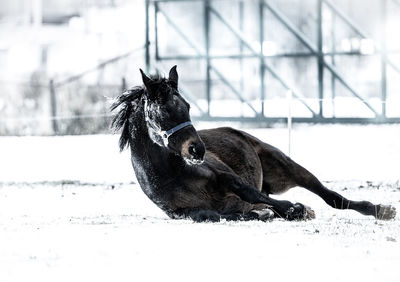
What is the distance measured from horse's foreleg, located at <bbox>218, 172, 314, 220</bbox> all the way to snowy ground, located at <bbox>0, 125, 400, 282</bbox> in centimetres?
18

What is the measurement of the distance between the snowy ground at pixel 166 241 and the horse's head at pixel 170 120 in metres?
0.61

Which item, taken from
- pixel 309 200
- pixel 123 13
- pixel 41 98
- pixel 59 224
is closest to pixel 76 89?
pixel 41 98

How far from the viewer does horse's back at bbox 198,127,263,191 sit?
304 inches

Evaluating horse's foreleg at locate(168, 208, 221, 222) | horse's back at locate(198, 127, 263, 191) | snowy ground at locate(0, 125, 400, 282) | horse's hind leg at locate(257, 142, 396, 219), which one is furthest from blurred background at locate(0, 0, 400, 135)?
horse's foreleg at locate(168, 208, 221, 222)

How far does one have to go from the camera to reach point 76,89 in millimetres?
27000

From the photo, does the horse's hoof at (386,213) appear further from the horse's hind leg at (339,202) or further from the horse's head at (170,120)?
the horse's head at (170,120)

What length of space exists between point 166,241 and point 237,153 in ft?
7.18

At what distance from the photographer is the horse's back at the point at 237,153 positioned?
773 centimetres

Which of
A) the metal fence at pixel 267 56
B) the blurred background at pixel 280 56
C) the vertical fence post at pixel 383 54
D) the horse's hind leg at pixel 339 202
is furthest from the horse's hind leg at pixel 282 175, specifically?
the vertical fence post at pixel 383 54

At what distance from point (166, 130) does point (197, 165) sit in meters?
0.44

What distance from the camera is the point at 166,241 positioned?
229 inches

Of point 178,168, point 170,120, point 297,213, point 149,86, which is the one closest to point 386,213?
point 297,213

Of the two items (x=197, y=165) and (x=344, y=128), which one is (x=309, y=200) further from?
(x=344, y=128)

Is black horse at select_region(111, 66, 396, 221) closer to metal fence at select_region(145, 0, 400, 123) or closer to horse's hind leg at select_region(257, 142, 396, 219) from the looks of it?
horse's hind leg at select_region(257, 142, 396, 219)
